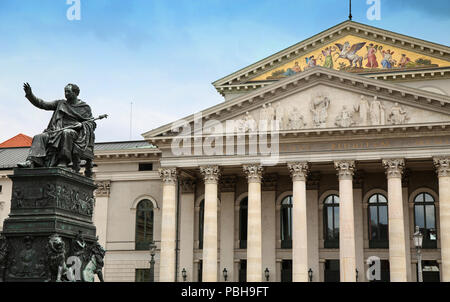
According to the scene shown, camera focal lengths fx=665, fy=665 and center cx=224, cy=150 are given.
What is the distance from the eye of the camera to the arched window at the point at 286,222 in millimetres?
47125

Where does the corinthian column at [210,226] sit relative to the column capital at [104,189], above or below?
below

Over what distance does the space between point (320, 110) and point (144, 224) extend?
56.3 ft

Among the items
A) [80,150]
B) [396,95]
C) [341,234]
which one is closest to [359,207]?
[341,234]

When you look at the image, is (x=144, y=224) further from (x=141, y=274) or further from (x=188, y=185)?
(x=188, y=185)

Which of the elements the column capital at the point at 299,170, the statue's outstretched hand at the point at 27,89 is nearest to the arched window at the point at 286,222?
the column capital at the point at 299,170

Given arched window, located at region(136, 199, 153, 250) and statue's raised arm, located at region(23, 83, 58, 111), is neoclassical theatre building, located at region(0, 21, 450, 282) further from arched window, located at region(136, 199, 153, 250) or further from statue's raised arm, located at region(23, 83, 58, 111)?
statue's raised arm, located at region(23, 83, 58, 111)

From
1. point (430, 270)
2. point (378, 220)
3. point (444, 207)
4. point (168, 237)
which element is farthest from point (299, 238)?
point (430, 270)

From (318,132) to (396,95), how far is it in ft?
17.5

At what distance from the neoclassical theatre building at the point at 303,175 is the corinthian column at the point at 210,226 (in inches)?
2.8

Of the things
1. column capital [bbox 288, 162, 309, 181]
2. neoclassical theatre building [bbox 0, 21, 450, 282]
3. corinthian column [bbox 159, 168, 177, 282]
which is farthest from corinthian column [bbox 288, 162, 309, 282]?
corinthian column [bbox 159, 168, 177, 282]

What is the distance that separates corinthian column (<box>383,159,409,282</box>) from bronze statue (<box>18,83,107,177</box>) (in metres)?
31.3

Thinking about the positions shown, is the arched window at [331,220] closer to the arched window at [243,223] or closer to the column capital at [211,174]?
the arched window at [243,223]

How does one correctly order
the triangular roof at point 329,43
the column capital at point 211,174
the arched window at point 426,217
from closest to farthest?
the column capital at point 211,174
the arched window at point 426,217
the triangular roof at point 329,43

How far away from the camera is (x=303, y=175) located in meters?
42.5
